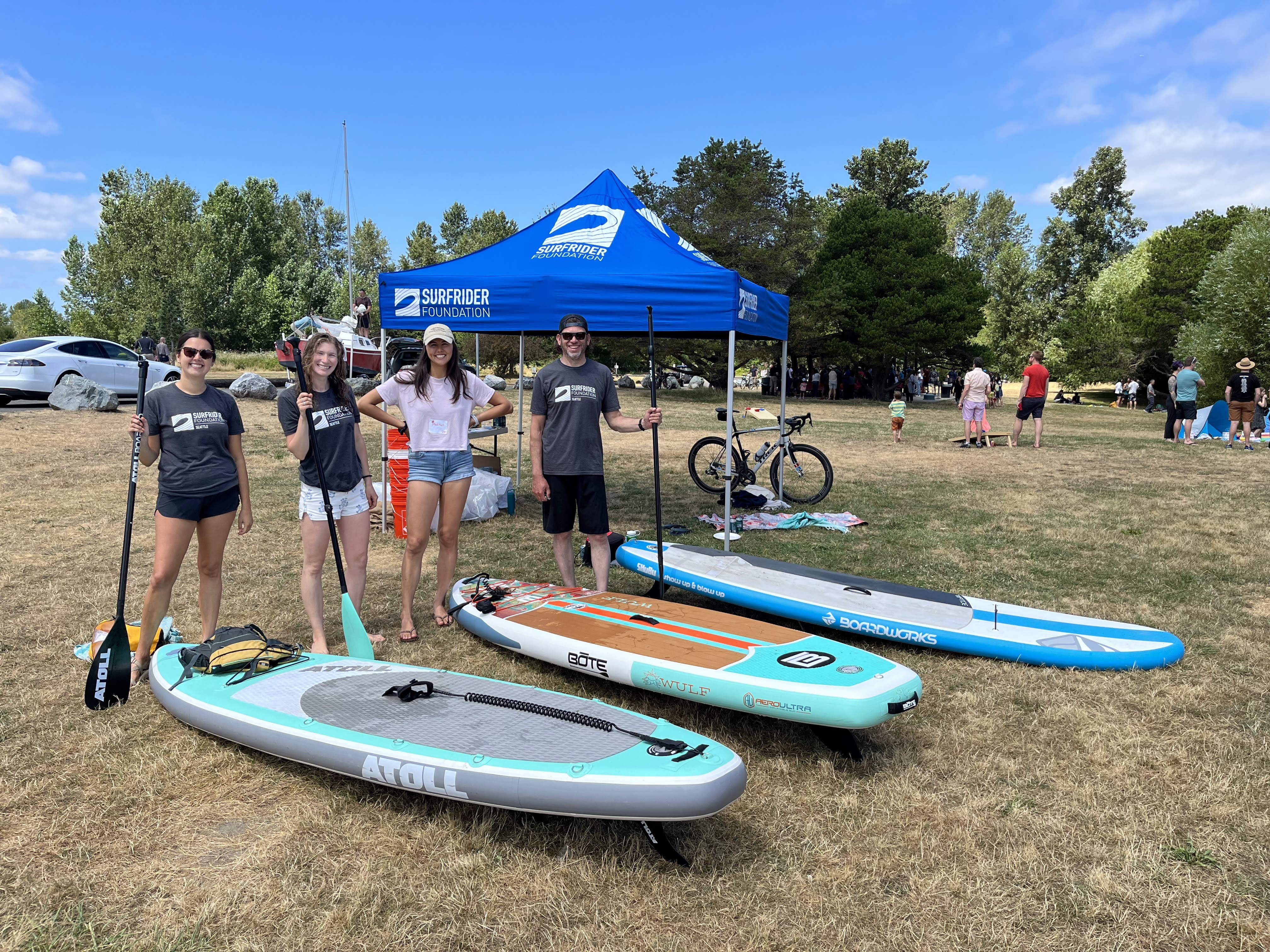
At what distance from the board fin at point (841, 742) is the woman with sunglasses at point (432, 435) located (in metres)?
2.38

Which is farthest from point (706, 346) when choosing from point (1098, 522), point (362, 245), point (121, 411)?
point (362, 245)

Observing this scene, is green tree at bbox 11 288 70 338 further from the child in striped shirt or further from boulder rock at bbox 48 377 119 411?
the child in striped shirt

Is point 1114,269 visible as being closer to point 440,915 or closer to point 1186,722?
point 1186,722

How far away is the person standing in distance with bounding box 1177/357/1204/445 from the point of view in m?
16.0

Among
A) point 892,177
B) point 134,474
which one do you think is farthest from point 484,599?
point 892,177

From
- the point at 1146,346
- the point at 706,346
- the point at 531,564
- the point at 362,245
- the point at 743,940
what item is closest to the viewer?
the point at 743,940

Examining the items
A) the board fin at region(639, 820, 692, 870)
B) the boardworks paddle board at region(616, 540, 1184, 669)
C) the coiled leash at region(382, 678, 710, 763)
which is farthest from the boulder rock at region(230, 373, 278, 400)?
the board fin at region(639, 820, 692, 870)

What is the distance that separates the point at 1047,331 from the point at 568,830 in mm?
49572

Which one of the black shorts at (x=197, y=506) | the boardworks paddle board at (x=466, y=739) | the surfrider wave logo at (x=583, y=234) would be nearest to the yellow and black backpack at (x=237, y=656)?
the boardworks paddle board at (x=466, y=739)

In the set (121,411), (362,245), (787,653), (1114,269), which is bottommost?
(787,653)

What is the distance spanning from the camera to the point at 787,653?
3.76 m

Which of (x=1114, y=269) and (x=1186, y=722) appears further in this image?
(x=1114, y=269)

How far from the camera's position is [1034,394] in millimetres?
14617

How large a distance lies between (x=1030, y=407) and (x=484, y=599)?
13185mm
